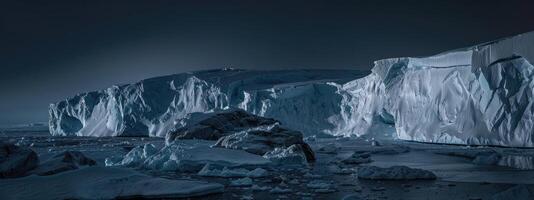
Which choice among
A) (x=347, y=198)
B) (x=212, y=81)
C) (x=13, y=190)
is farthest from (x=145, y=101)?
(x=347, y=198)

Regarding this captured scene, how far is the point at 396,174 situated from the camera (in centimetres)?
834

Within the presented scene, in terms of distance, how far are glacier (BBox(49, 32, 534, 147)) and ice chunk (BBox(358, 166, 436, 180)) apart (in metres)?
7.54

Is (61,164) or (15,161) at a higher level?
(15,161)

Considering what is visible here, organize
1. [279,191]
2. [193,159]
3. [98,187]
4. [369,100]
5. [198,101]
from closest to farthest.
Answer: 1. [98,187]
2. [279,191]
3. [193,159]
4. [369,100]
5. [198,101]

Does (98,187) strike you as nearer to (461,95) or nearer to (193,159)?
(193,159)

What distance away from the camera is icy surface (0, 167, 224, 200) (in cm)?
652

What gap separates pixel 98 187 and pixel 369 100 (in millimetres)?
18712

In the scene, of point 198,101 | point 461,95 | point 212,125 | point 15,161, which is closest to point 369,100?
point 461,95

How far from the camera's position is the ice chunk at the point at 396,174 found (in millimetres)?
8273

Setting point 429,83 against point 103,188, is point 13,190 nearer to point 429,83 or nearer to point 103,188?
point 103,188

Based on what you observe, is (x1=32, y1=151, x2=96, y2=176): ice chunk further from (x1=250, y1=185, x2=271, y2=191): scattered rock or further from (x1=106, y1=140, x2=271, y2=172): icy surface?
(x1=250, y1=185, x2=271, y2=191): scattered rock

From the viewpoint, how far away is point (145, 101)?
32875mm

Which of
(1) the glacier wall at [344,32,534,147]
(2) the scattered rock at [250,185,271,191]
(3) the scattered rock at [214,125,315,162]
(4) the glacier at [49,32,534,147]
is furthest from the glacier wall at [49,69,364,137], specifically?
(2) the scattered rock at [250,185,271,191]

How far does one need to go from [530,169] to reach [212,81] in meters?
24.2
